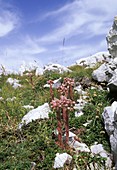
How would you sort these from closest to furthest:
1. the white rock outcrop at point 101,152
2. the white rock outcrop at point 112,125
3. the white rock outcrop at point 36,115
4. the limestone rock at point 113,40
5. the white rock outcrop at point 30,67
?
the white rock outcrop at point 112,125 → the white rock outcrop at point 101,152 → the white rock outcrop at point 36,115 → the limestone rock at point 113,40 → the white rock outcrop at point 30,67

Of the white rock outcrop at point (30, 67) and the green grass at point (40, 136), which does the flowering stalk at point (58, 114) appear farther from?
the white rock outcrop at point (30, 67)

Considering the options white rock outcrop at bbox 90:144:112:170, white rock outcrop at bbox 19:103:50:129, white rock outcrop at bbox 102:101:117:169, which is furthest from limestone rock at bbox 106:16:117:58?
white rock outcrop at bbox 90:144:112:170

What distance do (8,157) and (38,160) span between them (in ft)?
2.23

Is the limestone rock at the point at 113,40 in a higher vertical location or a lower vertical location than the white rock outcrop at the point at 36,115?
higher

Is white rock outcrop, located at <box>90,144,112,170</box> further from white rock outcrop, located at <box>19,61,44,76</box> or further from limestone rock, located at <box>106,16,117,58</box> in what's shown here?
white rock outcrop, located at <box>19,61,44,76</box>

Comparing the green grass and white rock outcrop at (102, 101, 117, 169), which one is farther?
the green grass


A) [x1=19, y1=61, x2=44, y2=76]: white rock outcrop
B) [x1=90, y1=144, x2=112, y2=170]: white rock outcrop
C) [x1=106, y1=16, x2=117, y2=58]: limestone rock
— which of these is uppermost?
[x1=19, y1=61, x2=44, y2=76]: white rock outcrop

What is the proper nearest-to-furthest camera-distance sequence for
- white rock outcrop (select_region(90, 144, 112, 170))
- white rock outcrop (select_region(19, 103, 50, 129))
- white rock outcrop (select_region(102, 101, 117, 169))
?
white rock outcrop (select_region(102, 101, 117, 169)) < white rock outcrop (select_region(90, 144, 112, 170)) < white rock outcrop (select_region(19, 103, 50, 129))

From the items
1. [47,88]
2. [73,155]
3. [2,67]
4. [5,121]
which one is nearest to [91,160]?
[73,155]

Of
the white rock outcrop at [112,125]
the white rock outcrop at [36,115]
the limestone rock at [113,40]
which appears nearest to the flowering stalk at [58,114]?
the white rock outcrop at [112,125]

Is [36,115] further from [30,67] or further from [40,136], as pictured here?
[30,67]

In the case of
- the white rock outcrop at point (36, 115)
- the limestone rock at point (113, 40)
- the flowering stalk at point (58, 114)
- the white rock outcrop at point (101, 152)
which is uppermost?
the limestone rock at point (113, 40)

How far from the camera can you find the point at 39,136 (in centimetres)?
882

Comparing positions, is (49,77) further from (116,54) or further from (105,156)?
(105,156)
